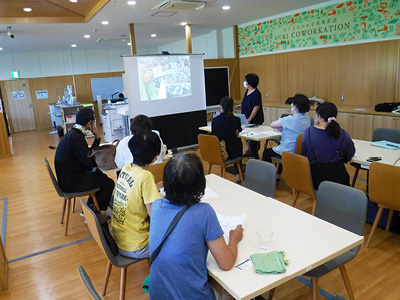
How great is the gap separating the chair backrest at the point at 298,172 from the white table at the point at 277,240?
2.66 feet

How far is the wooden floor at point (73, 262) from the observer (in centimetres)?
238

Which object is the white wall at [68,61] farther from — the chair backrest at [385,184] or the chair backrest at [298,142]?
the chair backrest at [385,184]

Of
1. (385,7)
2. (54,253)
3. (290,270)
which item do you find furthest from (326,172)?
(385,7)

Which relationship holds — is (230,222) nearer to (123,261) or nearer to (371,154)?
(123,261)

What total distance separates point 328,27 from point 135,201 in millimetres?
6091

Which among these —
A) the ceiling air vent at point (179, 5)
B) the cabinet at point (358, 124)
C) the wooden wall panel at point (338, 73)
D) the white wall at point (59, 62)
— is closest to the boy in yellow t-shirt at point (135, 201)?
the ceiling air vent at point (179, 5)

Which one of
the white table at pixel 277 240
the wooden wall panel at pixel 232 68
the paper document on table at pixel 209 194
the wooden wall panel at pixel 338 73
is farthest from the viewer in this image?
the wooden wall panel at pixel 232 68

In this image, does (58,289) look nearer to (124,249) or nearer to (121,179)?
(124,249)

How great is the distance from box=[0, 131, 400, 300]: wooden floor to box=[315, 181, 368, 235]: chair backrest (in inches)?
23.8

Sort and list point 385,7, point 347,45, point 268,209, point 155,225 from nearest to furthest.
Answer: point 155,225, point 268,209, point 385,7, point 347,45

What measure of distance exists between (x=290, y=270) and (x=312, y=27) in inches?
257

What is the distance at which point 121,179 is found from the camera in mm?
2076

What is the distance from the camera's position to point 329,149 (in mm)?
2895

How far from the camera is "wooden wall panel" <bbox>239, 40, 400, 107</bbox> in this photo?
570 cm
